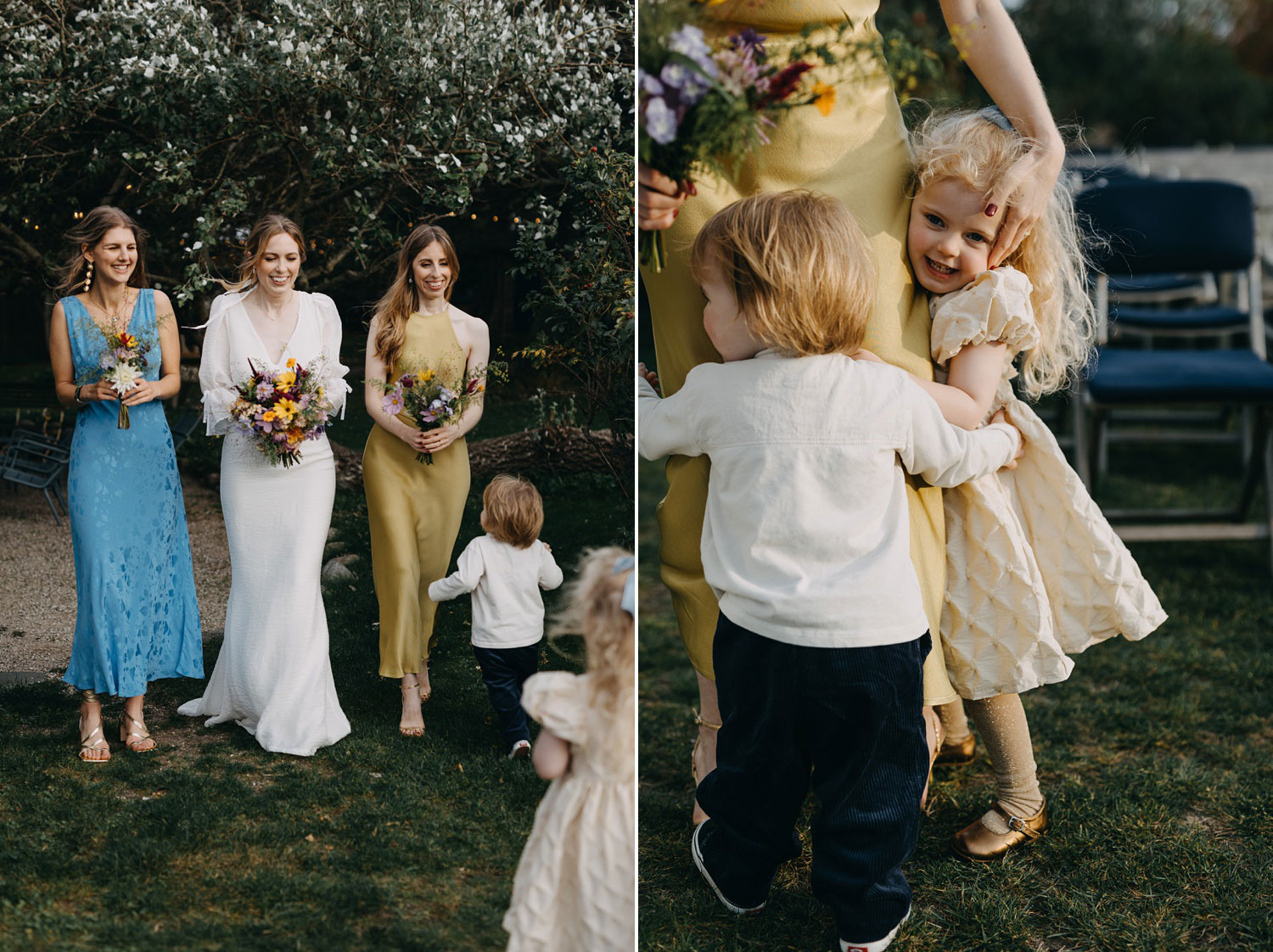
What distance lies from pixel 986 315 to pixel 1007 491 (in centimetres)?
51

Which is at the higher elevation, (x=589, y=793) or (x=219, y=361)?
(x=219, y=361)

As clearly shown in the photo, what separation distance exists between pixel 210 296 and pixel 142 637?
2.32 feet

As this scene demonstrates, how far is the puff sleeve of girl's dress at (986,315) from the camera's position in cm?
242

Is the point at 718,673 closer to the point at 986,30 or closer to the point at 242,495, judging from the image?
the point at 242,495

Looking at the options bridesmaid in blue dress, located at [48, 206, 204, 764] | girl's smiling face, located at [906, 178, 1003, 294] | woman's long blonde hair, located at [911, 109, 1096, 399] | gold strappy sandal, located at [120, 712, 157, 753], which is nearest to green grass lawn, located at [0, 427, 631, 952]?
gold strappy sandal, located at [120, 712, 157, 753]

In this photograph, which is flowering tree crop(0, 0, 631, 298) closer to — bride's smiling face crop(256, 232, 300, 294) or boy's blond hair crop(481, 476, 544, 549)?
bride's smiling face crop(256, 232, 300, 294)

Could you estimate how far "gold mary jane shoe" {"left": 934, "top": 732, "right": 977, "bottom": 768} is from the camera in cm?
347

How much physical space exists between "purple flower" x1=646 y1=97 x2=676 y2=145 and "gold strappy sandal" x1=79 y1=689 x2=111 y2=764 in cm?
157

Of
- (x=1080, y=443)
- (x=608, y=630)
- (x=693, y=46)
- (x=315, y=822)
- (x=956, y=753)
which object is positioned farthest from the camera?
(x=1080, y=443)

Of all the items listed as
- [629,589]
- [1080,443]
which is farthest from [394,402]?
[1080,443]

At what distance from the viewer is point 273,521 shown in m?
2.30

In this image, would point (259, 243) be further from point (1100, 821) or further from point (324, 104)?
point (1100, 821)

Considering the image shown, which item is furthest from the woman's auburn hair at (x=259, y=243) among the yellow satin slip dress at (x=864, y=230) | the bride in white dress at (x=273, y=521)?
the yellow satin slip dress at (x=864, y=230)

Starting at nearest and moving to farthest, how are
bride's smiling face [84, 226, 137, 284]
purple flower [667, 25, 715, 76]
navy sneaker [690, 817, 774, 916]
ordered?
purple flower [667, 25, 715, 76], bride's smiling face [84, 226, 137, 284], navy sneaker [690, 817, 774, 916]
